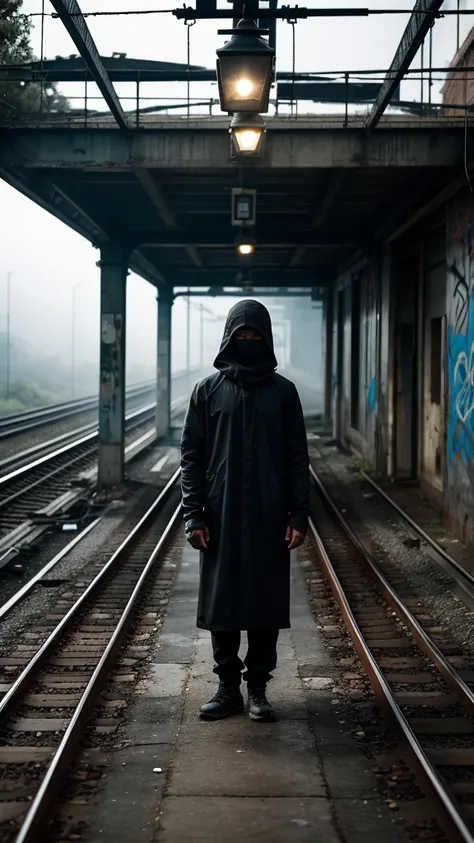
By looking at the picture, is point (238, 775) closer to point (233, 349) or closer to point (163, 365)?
point (233, 349)

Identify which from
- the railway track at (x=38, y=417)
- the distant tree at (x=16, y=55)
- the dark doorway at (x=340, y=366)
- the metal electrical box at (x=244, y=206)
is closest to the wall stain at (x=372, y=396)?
the dark doorway at (x=340, y=366)

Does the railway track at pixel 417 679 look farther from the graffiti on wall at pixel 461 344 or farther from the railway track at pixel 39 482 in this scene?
the railway track at pixel 39 482

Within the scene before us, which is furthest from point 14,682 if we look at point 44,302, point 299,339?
point 44,302

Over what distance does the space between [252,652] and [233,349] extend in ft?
5.64

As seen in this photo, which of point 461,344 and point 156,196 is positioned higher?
point 156,196

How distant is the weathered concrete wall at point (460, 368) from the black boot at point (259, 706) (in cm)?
610

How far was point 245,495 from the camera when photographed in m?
4.85

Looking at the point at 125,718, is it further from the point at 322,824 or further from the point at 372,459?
the point at 372,459

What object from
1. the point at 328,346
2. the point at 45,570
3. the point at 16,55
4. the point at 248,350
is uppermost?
the point at 16,55

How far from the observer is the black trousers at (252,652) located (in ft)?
16.2

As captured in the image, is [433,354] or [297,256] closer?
[433,354]

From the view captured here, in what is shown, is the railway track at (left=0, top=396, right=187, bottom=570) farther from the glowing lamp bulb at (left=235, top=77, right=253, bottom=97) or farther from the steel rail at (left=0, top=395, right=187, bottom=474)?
the glowing lamp bulb at (left=235, top=77, right=253, bottom=97)

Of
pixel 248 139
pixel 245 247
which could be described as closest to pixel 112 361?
pixel 245 247

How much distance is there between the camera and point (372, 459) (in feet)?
60.4
